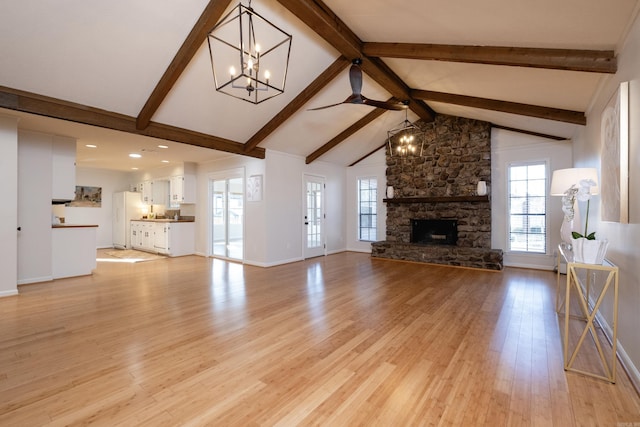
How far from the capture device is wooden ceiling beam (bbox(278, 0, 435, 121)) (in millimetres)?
3041

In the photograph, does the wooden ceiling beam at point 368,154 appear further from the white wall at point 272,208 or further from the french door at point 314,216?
the french door at point 314,216

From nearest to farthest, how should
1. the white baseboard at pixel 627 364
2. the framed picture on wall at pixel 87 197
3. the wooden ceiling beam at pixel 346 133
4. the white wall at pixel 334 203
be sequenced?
the white baseboard at pixel 627 364, the wooden ceiling beam at pixel 346 133, the white wall at pixel 334 203, the framed picture on wall at pixel 87 197

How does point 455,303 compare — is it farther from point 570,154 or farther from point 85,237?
point 85,237

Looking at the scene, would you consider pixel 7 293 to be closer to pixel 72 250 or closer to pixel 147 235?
pixel 72 250

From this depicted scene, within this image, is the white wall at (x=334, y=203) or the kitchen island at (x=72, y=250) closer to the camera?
the kitchen island at (x=72, y=250)

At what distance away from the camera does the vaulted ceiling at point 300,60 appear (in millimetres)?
2676

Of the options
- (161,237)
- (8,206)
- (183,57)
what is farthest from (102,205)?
(183,57)

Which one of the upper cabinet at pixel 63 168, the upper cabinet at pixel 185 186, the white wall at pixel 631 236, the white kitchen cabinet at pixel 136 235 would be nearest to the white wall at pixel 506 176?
the white wall at pixel 631 236

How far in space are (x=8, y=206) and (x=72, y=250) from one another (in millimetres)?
1482

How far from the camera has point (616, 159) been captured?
240 cm

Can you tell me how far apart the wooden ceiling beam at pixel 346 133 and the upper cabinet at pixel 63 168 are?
4701 millimetres

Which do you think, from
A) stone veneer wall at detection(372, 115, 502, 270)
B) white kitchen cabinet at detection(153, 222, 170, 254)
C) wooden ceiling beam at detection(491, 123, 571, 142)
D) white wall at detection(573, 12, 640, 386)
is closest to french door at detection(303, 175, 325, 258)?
stone veneer wall at detection(372, 115, 502, 270)

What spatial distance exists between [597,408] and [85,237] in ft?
24.0

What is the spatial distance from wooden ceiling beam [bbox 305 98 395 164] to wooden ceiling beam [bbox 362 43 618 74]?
2.17 metres
